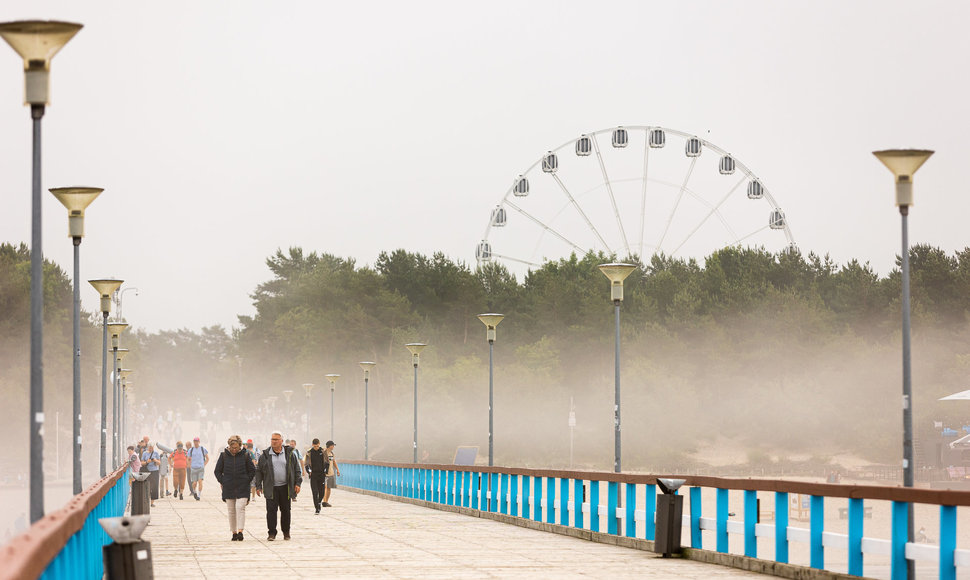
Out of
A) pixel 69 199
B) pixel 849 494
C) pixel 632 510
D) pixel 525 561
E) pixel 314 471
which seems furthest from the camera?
pixel 314 471

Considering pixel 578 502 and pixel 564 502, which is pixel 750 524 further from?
pixel 564 502

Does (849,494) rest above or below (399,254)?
below

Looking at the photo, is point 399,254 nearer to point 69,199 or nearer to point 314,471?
point 314,471

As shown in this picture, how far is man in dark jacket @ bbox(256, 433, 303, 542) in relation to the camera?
21.1m

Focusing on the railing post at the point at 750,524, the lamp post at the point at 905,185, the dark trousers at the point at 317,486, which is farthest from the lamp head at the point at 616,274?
the railing post at the point at 750,524

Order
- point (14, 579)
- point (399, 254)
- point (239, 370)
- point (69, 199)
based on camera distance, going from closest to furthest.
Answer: point (14, 579) → point (69, 199) → point (399, 254) → point (239, 370)

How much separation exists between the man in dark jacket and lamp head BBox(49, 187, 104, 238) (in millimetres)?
4940

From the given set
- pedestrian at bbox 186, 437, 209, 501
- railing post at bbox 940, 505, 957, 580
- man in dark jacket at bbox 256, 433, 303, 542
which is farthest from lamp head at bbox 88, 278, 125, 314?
railing post at bbox 940, 505, 957, 580

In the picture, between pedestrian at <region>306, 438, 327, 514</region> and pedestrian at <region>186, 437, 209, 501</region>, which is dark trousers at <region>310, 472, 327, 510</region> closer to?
pedestrian at <region>306, 438, 327, 514</region>

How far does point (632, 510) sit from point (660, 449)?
7769 centimetres

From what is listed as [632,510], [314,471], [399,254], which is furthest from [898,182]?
[399,254]

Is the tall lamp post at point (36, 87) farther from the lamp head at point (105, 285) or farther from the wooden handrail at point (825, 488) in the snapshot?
the lamp head at point (105, 285)

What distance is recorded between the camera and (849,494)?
13.4m

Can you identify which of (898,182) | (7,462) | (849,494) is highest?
(898,182)
